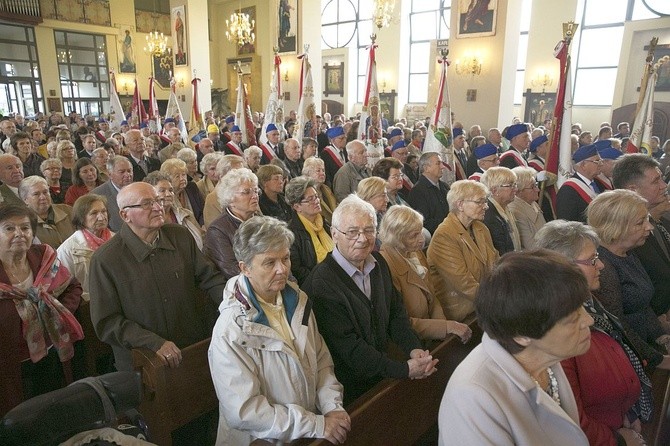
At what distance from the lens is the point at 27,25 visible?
17453 mm

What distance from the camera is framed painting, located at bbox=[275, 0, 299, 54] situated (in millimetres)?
14180

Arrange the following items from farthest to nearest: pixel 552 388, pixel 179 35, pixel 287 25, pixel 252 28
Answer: pixel 252 28
pixel 179 35
pixel 287 25
pixel 552 388

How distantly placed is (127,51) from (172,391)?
21.7 meters

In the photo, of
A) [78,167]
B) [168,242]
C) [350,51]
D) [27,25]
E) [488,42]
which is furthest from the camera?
[350,51]

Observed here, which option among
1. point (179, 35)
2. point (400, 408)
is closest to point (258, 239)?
point (400, 408)

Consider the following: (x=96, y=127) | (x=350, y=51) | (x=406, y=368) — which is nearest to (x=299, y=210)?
(x=406, y=368)

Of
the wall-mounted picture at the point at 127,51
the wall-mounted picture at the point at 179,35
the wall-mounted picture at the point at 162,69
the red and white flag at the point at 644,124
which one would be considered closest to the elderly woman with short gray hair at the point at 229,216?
the red and white flag at the point at 644,124

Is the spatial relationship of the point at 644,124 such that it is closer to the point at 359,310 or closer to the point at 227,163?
the point at 227,163

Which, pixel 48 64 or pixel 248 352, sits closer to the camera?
pixel 248 352

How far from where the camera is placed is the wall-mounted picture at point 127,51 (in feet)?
66.0

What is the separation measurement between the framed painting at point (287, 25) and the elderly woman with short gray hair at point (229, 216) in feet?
40.1

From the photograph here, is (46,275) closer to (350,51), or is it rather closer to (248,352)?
(248,352)

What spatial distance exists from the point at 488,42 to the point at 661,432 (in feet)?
34.7

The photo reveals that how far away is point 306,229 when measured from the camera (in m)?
3.37
